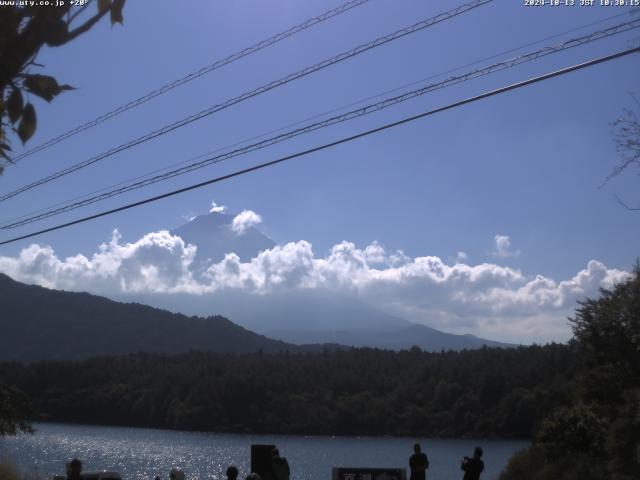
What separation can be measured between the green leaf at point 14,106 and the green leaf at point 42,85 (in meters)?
0.09

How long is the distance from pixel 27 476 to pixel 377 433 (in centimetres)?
7659

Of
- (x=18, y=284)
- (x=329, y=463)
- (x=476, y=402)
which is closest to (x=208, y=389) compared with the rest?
(x=476, y=402)

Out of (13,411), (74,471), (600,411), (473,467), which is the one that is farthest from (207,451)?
(74,471)

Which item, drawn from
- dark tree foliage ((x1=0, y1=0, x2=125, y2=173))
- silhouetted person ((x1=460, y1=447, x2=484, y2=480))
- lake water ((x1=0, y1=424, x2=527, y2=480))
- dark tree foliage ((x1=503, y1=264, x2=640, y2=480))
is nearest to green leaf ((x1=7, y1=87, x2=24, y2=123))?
dark tree foliage ((x1=0, y1=0, x2=125, y2=173))

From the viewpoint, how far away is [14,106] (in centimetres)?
400

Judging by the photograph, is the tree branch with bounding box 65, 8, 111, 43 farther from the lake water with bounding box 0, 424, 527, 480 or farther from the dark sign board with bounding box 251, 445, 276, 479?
the lake water with bounding box 0, 424, 527, 480

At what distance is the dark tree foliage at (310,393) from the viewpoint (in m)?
82.4

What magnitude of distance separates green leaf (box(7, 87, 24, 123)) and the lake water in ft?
123

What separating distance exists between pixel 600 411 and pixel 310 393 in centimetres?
8016

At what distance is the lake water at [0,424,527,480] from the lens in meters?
49.0

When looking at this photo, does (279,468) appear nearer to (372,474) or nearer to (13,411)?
(372,474)

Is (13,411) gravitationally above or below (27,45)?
below

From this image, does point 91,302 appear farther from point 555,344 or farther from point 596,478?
point 596,478

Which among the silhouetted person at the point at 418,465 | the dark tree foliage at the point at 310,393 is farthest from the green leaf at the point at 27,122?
the dark tree foliage at the point at 310,393
